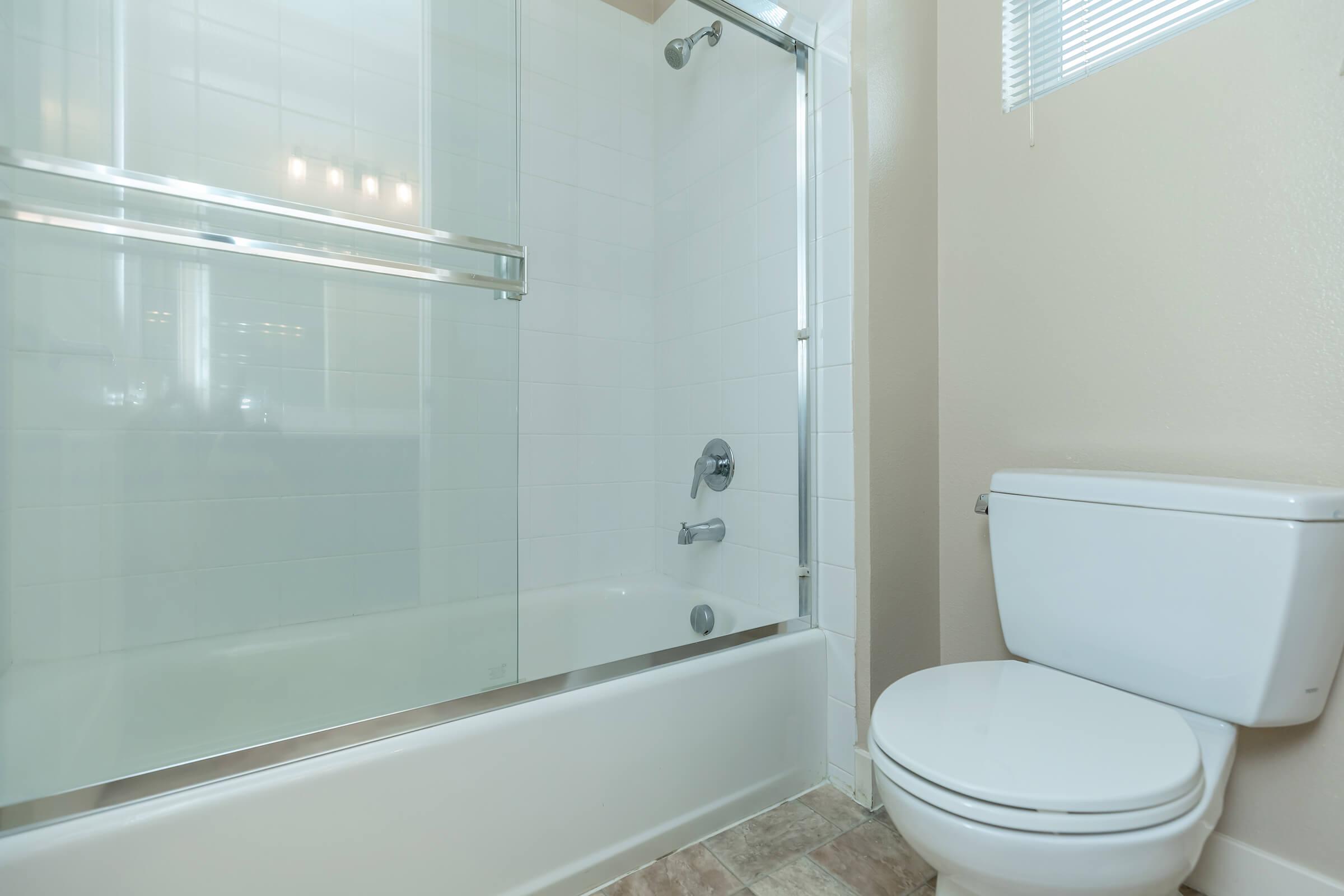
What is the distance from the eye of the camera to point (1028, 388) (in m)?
1.38

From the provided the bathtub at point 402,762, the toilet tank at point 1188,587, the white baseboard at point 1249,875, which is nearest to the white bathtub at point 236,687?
the bathtub at point 402,762

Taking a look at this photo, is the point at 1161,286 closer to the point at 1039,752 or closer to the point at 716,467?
the point at 1039,752

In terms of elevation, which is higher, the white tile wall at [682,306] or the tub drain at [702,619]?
the white tile wall at [682,306]

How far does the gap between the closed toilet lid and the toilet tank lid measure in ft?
1.03

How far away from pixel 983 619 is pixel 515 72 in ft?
5.29

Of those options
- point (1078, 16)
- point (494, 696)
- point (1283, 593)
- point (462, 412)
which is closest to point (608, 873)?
point (494, 696)

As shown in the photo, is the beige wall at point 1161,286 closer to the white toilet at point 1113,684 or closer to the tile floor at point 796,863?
the white toilet at point 1113,684

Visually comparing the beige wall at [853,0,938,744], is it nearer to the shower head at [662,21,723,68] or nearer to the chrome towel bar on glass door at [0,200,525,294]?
the shower head at [662,21,723,68]

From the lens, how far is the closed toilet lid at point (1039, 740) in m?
0.73

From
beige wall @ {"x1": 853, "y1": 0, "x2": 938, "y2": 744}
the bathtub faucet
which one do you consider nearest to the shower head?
beige wall @ {"x1": 853, "y1": 0, "x2": 938, "y2": 744}

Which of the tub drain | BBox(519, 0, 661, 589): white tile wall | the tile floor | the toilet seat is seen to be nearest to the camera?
the toilet seat

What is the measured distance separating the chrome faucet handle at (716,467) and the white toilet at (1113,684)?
0.78 meters

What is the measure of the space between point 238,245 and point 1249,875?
2.05 meters

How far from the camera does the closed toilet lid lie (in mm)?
729
